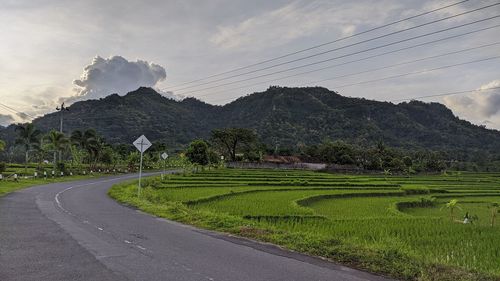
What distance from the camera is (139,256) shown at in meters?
9.42

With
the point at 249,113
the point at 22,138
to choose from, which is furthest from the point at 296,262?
the point at 249,113

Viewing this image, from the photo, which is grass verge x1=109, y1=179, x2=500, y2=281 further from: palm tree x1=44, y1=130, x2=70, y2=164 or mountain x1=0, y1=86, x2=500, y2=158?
mountain x1=0, y1=86, x2=500, y2=158

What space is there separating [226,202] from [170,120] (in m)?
128

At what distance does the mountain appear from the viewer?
139 metres

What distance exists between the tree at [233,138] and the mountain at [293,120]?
2691cm

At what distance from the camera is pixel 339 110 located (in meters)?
160

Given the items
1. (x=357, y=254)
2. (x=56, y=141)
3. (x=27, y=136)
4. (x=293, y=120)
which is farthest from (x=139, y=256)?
(x=293, y=120)

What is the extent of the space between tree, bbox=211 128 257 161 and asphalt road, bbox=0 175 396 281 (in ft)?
305

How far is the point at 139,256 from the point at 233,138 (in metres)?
99.6

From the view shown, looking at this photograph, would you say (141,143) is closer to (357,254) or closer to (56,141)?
(357,254)

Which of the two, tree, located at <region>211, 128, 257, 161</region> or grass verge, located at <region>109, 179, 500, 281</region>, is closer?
grass verge, located at <region>109, 179, 500, 281</region>

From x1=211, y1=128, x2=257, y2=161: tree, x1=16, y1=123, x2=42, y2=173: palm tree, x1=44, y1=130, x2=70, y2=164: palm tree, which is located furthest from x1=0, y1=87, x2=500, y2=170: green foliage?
x1=16, y1=123, x2=42, y2=173: palm tree

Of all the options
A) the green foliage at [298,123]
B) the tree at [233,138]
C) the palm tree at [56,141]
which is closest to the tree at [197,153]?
the palm tree at [56,141]

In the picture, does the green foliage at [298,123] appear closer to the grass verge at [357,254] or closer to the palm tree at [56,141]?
the palm tree at [56,141]
